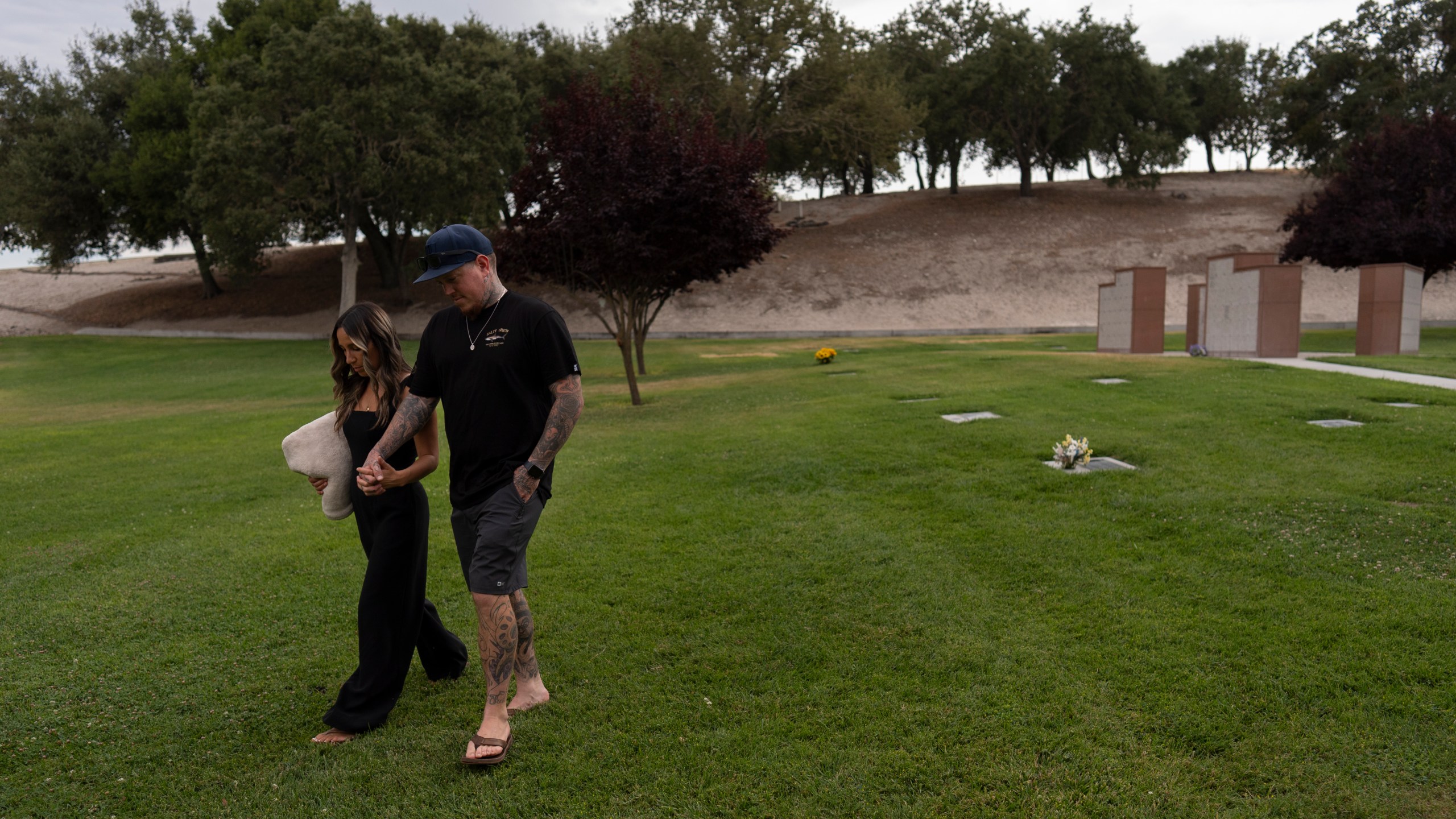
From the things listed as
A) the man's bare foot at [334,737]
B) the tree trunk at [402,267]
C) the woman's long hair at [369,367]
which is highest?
the tree trunk at [402,267]

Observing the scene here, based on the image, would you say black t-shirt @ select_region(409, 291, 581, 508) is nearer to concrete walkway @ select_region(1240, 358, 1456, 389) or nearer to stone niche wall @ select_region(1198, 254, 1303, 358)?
concrete walkway @ select_region(1240, 358, 1456, 389)

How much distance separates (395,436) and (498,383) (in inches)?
21.2

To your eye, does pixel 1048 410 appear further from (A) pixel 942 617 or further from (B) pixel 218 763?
(B) pixel 218 763

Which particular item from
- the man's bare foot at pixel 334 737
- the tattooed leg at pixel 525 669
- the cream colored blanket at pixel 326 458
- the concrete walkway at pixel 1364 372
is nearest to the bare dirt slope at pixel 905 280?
the concrete walkway at pixel 1364 372

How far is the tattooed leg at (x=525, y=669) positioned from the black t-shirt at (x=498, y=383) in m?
0.56

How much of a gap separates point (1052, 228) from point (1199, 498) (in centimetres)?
4638

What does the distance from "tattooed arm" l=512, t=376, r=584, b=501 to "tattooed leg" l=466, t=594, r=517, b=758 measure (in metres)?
0.46

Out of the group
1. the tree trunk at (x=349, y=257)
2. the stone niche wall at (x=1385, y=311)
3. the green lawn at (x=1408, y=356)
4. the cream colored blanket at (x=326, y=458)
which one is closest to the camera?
the cream colored blanket at (x=326, y=458)

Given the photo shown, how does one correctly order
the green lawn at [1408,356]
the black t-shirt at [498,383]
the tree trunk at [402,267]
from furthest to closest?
the tree trunk at [402,267] < the green lawn at [1408,356] < the black t-shirt at [498,383]

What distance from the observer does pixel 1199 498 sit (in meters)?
6.66

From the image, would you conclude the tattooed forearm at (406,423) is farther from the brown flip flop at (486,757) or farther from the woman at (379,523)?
the brown flip flop at (486,757)

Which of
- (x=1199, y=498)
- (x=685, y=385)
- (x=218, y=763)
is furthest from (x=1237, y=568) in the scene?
(x=685, y=385)

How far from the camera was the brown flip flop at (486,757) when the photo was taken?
3.46 metres

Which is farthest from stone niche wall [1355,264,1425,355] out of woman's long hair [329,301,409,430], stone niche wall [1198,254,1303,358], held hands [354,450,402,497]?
held hands [354,450,402,497]
